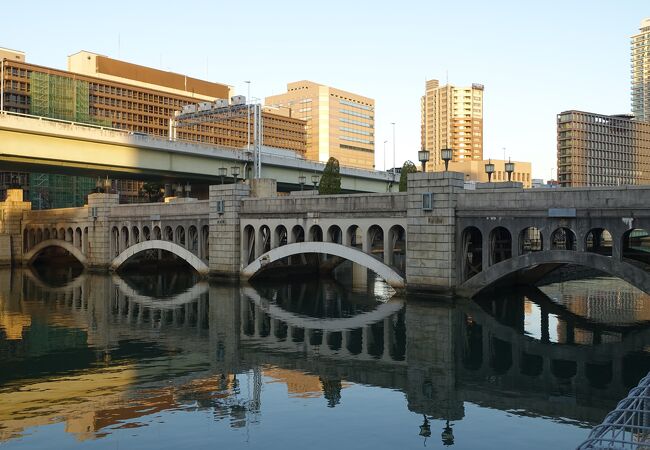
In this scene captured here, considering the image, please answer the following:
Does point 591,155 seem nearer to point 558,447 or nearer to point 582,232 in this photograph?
point 582,232

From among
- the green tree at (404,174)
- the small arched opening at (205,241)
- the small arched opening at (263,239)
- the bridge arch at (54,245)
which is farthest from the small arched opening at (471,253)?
the bridge arch at (54,245)

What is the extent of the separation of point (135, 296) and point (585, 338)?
3524 cm

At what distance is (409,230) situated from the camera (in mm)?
43250

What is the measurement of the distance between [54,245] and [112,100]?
2890 inches

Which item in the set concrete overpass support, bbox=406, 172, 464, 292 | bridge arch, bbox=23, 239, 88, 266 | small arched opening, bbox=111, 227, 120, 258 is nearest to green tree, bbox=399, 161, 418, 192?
small arched opening, bbox=111, 227, 120, 258

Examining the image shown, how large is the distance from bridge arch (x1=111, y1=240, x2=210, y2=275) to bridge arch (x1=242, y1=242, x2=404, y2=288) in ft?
20.4

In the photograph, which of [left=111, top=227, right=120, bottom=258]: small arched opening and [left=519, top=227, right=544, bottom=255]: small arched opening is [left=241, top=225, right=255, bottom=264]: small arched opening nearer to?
[left=111, top=227, right=120, bottom=258]: small arched opening

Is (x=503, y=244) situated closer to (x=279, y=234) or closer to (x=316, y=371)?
(x=279, y=234)

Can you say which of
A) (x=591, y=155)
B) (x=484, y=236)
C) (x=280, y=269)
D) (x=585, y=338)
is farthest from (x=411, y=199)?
(x=591, y=155)

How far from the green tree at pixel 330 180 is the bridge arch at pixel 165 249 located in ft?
83.2

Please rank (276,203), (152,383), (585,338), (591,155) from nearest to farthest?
1. (152,383)
2. (585,338)
3. (276,203)
4. (591,155)

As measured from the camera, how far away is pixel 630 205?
1341 inches

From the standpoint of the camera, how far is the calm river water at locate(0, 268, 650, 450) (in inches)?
696

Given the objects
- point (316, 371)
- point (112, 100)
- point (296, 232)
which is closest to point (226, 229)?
point (296, 232)
